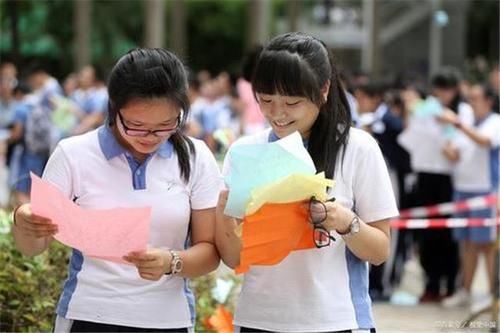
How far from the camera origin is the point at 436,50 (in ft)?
78.6

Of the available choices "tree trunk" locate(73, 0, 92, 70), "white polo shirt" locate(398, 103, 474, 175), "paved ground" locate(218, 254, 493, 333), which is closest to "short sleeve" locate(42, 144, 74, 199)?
"paved ground" locate(218, 254, 493, 333)

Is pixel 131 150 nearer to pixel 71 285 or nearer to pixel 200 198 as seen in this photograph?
pixel 200 198

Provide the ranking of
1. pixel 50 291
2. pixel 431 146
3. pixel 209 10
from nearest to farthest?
pixel 50 291, pixel 431 146, pixel 209 10

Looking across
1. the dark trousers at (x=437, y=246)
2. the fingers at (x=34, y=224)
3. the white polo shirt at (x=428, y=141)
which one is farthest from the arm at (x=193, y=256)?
the dark trousers at (x=437, y=246)

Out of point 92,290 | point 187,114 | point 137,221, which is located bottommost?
point 92,290

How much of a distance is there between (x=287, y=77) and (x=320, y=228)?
449 mm

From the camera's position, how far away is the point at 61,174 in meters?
3.18

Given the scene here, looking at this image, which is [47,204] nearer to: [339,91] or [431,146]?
[339,91]

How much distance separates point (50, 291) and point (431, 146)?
530 centimetres

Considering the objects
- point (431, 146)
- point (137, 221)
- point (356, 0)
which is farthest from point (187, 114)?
point (356, 0)

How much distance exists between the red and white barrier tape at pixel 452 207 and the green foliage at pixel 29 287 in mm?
4711

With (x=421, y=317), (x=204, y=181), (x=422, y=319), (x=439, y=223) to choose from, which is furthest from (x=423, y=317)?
(x=204, y=181)

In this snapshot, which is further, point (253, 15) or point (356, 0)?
point (356, 0)

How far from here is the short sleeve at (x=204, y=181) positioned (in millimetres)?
3248
